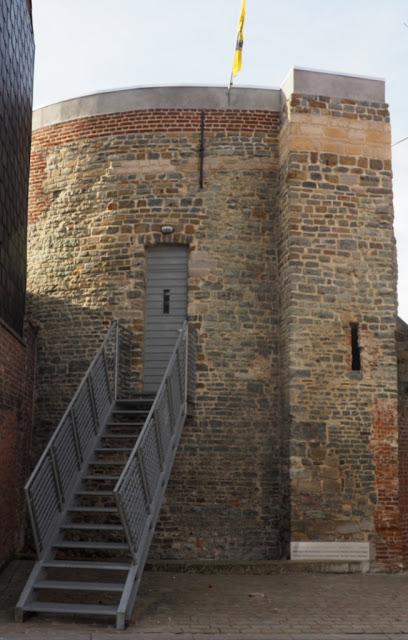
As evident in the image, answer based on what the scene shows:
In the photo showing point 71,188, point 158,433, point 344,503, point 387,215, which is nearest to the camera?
point 158,433

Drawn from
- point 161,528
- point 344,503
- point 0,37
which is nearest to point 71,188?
point 0,37

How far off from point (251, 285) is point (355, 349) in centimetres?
193

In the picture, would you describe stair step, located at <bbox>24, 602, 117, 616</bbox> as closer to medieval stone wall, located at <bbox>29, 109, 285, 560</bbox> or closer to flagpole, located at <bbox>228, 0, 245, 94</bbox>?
medieval stone wall, located at <bbox>29, 109, 285, 560</bbox>

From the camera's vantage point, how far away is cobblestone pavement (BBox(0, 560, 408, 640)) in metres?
6.74

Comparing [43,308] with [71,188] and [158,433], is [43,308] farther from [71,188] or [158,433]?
[158,433]

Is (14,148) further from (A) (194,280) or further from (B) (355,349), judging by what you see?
(B) (355,349)

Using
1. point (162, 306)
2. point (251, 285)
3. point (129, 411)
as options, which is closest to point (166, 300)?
point (162, 306)

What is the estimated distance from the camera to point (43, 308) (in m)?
12.1

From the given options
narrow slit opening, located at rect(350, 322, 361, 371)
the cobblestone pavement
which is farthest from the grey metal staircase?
narrow slit opening, located at rect(350, 322, 361, 371)

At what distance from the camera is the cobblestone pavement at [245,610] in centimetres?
674

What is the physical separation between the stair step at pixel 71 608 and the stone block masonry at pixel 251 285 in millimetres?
3777

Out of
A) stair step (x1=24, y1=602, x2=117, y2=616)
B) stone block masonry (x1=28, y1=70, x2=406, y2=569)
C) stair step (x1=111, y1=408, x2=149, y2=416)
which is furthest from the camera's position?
stone block masonry (x1=28, y1=70, x2=406, y2=569)

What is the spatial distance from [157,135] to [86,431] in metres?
5.39

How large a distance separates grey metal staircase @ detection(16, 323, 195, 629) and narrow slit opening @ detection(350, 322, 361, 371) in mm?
2638
